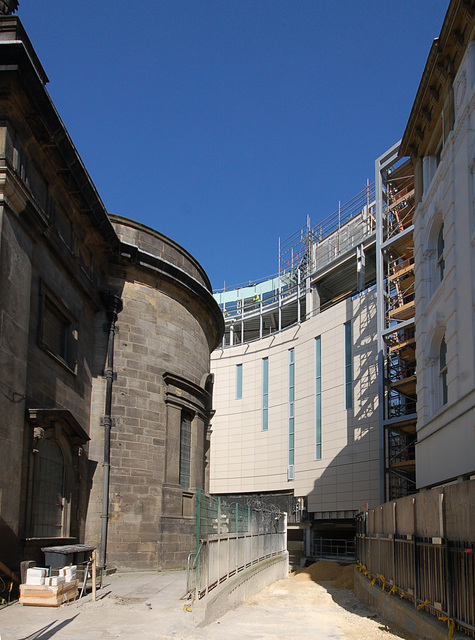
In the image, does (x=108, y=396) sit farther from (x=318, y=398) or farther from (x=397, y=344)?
(x=318, y=398)

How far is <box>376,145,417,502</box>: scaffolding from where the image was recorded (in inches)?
1385

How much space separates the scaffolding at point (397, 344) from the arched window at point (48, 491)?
71.6ft

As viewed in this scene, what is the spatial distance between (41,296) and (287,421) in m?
35.0

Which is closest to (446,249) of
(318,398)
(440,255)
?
(440,255)

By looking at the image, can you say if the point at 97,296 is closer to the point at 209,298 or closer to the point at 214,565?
the point at 209,298

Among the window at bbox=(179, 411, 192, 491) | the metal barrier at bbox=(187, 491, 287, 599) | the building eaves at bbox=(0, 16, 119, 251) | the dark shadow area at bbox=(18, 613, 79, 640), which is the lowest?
the dark shadow area at bbox=(18, 613, 79, 640)

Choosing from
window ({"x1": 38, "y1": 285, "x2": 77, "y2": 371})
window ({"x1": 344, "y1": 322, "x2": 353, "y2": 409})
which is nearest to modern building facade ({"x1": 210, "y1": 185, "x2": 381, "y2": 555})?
window ({"x1": 344, "y1": 322, "x2": 353, "y2": 409})

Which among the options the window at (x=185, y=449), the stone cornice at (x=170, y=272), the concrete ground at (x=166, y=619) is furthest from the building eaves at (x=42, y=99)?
the concrete ground at (x=166, y=619)

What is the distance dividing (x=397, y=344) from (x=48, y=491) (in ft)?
80.7

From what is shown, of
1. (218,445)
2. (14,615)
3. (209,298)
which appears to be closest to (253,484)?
(218,445)

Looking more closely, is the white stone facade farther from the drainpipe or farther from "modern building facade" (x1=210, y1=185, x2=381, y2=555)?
"modern building facade" (x1=210, y1=185, x2=381, y2=555)

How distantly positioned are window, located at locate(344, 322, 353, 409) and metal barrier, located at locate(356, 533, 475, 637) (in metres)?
27.0

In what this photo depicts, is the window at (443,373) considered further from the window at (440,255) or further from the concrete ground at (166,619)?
the concrete ground at (166,619)

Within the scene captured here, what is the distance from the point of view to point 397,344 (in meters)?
35.9
